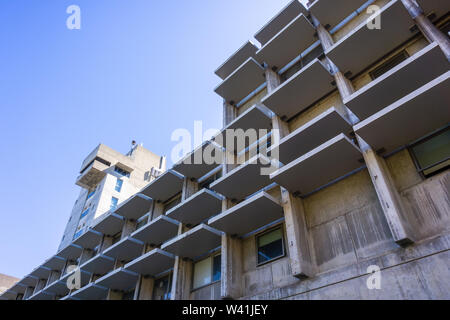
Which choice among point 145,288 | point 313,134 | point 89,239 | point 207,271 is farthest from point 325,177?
point 89,239

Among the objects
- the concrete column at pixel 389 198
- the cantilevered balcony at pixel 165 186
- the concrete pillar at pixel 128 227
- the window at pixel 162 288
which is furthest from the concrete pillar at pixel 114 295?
the concrete column at pixel 389 198

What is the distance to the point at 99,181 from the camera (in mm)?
43156

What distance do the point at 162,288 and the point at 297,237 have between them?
10.2 metres

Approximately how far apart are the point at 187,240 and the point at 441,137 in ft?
35.2

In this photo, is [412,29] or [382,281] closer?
[382,281]

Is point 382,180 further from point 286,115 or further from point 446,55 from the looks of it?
point 286,115

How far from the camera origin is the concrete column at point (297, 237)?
10.1 m

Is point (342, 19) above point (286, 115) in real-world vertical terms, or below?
above

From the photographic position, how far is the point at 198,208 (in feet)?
54.2

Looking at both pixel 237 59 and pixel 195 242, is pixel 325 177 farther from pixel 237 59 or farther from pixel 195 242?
pixel 237 59

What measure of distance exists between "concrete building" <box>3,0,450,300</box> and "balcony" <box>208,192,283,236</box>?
7cm

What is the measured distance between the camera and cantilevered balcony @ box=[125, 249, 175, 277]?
16.3 m

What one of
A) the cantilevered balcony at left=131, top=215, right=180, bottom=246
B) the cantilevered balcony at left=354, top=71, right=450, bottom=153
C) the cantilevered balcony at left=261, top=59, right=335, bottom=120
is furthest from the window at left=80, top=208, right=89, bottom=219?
the cantilevered balcony at left=354, top=71, right=450, bottom=153
